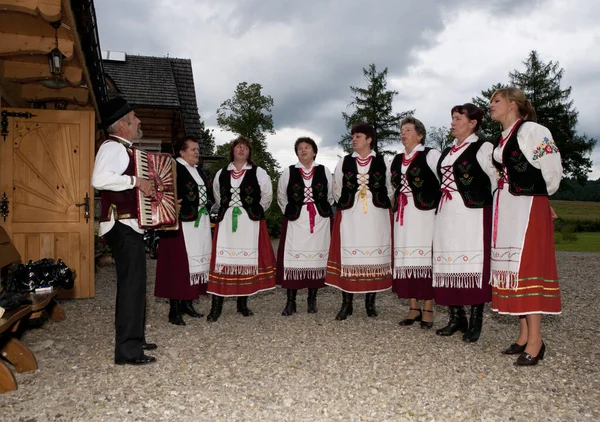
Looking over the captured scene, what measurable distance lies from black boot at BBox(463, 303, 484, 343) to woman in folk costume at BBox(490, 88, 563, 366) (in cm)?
63

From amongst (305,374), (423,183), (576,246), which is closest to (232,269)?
(305,374)

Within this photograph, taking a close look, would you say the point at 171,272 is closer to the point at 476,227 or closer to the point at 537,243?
the point at 476,227

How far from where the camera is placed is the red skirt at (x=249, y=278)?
547 cm

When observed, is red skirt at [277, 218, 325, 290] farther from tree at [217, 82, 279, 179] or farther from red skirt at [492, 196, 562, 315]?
tree at [217, 82, 279, 179]

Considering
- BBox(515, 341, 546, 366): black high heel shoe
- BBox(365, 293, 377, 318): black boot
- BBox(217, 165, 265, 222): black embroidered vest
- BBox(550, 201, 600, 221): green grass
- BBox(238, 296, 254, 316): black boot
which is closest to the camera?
BBox(515, 341, 546, 366): black high heel shoe

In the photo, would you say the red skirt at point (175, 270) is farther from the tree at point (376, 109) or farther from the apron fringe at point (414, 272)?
the tree at point (376, 109)

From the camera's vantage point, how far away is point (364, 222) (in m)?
5.32

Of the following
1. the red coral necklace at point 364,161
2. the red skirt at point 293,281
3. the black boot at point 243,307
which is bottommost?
the black boot at point 243,307

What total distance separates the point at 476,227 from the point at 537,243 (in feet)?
2.22

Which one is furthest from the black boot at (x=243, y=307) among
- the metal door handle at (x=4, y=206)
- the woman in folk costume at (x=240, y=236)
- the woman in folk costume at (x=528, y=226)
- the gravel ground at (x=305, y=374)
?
the metal door handle at (x=4, y=206)

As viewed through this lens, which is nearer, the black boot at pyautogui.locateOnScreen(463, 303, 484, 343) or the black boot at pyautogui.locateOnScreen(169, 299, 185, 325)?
the black boot at pyautogui.locateOnScreen(463, 303, 484, 343)

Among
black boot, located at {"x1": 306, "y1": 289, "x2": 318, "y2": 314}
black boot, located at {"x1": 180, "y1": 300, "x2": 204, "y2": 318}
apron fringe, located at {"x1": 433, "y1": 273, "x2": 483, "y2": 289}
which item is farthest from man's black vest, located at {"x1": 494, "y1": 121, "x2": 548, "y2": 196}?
black boot, located at {"x1": 180, "y1": 300, "x2": 204, "y2": 318}

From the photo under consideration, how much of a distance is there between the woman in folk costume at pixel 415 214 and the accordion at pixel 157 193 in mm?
2194

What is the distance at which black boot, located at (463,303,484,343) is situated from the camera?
4.58 meters
